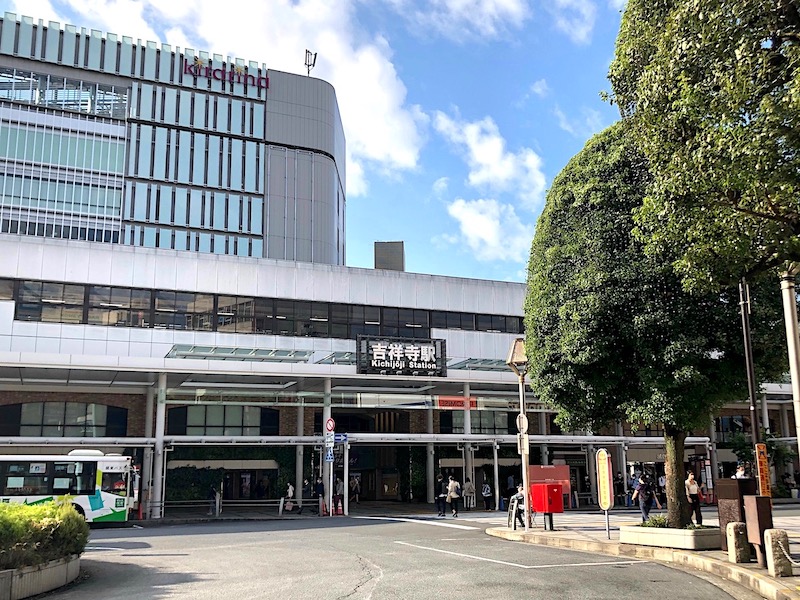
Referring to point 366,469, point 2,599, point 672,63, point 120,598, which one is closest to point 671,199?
point 672,63

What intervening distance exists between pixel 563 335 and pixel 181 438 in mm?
15810

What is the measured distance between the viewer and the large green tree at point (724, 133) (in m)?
9.51

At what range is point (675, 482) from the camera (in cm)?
1677

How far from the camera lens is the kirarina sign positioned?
72.6m

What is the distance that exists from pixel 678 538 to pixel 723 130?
8.67 m

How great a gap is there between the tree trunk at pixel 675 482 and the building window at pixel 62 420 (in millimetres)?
23233

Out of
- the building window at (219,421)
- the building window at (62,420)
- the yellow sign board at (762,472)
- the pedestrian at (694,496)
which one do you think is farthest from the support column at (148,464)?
the yellow sign board at (762,472)

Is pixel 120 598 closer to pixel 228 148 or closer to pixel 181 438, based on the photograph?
pixel 181 438

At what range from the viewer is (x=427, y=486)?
119 feet

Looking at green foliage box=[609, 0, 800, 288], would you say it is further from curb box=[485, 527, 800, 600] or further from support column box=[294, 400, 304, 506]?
support column box=[294, 400, 304, 506]

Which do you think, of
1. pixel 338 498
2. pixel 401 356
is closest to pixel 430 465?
pixel 401 356

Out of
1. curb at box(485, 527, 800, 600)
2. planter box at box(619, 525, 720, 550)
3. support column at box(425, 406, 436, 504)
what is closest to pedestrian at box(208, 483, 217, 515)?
support column at box(425, 406, 436, 504)

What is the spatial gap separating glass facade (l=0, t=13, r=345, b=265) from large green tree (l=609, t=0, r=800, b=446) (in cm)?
6236

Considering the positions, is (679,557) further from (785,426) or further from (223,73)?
(223,73)
